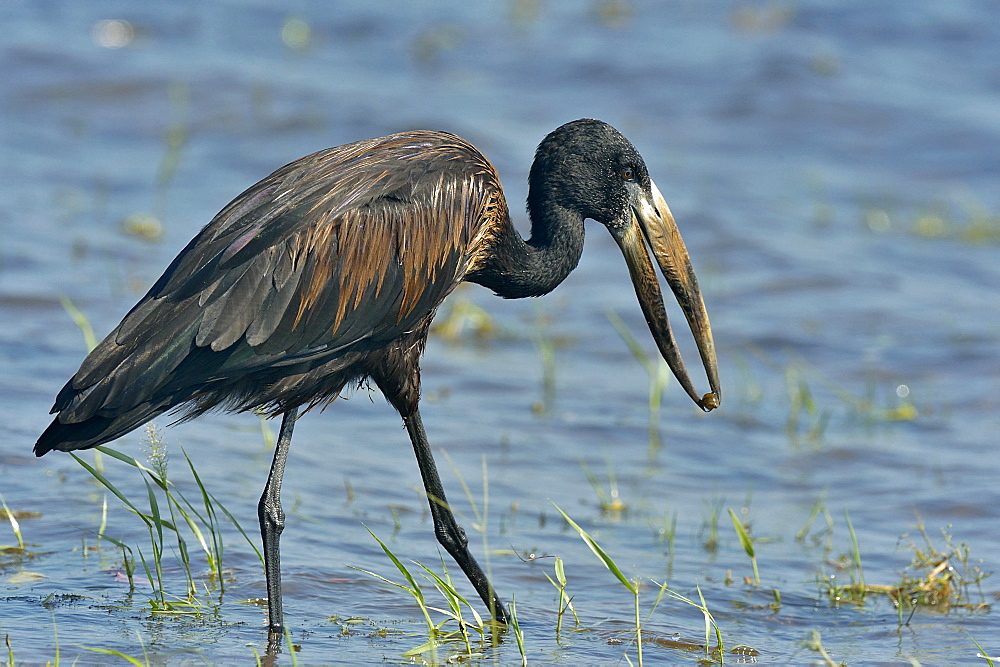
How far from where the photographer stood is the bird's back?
4.23 metres

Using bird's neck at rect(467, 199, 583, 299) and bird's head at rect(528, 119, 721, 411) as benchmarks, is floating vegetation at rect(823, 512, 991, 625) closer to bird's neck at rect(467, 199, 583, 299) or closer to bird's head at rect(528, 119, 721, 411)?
bird's head at rect(528, 119, 721, 411)

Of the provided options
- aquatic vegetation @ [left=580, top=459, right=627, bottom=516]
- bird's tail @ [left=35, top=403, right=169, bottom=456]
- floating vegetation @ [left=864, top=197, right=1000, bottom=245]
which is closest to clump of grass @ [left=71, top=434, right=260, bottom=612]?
bird's tail @ [left=35, top=403, right=169, bottom=456]

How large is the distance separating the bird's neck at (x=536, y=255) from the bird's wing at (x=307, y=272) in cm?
13

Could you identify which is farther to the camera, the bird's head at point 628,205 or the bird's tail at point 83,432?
the bird's head at point 628,205

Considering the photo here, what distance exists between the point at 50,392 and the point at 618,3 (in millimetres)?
9871

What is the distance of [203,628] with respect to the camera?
4484 mm

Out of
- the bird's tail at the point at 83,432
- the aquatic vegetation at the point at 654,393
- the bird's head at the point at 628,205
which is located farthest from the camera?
the aquatic vegetation at the point at 654,393

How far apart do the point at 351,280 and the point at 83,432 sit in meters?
0.99

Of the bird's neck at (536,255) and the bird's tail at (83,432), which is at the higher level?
the bird's neck at (536,255)

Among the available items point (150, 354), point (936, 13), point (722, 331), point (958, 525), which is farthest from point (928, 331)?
point (936, 13)

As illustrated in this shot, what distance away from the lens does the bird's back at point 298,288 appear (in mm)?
Answer: 4226

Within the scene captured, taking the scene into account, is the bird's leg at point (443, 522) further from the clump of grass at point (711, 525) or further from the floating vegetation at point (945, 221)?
the floating vegetation at point (945, 221)

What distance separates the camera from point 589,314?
28.9 ft

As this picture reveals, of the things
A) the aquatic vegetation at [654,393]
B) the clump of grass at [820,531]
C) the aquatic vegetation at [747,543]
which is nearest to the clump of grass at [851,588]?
the aquatic vegetation at [747,543]
